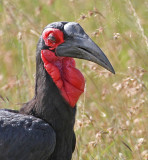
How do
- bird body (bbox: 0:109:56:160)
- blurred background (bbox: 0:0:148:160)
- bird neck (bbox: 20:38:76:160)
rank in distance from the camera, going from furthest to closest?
blurred background (bbox: 0:0:148:160) → bird neck (bbox: 20:38:76:160) → bird body (bbox: 0:109:56:160)

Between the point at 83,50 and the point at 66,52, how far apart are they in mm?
122

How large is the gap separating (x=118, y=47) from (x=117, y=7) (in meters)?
0.72

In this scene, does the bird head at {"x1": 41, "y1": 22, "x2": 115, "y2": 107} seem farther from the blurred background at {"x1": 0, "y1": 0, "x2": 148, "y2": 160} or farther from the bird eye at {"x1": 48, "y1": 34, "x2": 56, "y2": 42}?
the blurred background at {"x1": 0, "y1": 0, "x2": 148, "y2": 160}

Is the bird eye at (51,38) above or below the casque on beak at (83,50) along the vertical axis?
above

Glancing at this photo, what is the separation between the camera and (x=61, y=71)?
380 cm

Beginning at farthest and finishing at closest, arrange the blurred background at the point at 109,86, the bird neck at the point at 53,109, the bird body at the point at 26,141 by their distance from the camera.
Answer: the blurred background at the point at 109,86
the bird neck at the point at 53,109
the bird body at the point at 26,141

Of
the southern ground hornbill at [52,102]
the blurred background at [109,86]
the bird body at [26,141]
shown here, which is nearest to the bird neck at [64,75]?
the southern ground hornbill at [52,102]

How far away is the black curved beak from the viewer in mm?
3625

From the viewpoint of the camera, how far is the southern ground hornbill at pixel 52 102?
363 cm

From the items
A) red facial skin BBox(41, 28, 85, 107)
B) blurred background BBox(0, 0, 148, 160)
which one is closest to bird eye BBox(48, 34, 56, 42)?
red facial skin BBox(41, 28, 85, 107)

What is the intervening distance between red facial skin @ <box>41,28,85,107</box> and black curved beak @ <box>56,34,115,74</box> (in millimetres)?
53

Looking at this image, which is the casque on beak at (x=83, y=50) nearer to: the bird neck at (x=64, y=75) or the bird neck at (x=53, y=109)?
the bird neck at (x=64, y=75)

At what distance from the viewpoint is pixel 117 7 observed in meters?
4.48

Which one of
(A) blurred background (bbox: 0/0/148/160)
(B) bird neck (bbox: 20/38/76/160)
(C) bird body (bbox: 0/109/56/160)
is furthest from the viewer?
(A) blurred background (bbox: 0/0/148/160)
